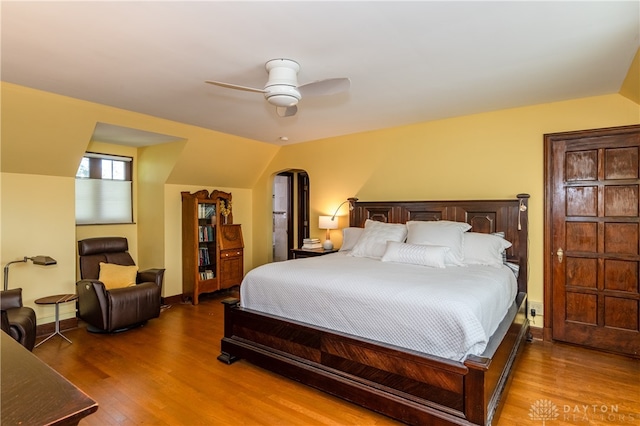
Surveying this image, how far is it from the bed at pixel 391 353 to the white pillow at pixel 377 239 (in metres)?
0.15

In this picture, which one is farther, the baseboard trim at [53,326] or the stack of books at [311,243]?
the stack of books at [311,243]

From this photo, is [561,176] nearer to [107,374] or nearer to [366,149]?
[366,149]

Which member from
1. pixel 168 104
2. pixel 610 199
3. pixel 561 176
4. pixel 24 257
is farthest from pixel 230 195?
pixel 610 199

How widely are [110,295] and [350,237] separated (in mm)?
2803

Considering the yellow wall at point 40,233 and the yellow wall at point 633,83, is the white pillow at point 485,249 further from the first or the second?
the yellow wall at point 40,233

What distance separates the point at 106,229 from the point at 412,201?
4.28m

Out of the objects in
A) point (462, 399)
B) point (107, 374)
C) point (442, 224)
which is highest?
point (442, 224)

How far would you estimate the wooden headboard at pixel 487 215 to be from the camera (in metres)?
3.61

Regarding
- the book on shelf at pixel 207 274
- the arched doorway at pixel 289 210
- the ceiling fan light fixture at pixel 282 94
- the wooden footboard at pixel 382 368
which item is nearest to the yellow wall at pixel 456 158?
the arched doorway at pixel 289 210

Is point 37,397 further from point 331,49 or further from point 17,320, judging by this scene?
point 17,320

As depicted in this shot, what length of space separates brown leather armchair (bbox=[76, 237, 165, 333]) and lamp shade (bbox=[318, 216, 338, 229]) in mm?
2258

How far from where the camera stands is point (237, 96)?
130 inches

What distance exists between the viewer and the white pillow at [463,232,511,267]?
10.9 ft
